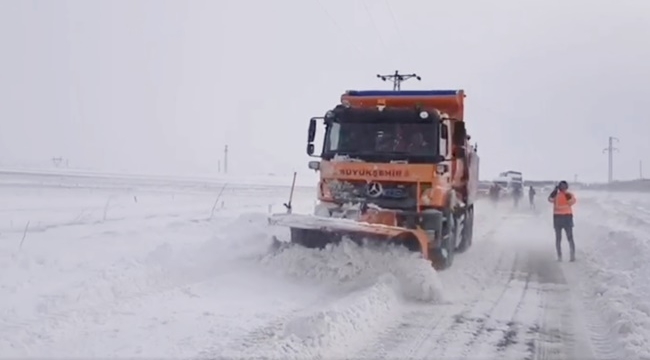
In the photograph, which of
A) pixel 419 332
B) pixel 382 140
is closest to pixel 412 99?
pixel 382 140

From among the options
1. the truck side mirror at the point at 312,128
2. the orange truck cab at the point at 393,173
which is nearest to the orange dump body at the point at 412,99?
the orange truck cab at the point at 393,173

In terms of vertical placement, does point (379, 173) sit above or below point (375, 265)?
above

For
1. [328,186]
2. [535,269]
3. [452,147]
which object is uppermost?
[452,147]

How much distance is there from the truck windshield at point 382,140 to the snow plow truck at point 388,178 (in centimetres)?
1

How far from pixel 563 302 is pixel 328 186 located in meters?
3.95

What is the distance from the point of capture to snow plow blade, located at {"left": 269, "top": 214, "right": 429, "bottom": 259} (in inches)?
318

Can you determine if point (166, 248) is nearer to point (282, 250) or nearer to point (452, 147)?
point (282, 250)

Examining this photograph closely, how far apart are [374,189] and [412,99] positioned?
2.60 m

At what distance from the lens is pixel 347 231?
819 cm

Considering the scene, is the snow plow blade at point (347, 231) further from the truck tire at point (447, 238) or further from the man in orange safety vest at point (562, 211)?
the man in orange safety vest at point (562, 211)

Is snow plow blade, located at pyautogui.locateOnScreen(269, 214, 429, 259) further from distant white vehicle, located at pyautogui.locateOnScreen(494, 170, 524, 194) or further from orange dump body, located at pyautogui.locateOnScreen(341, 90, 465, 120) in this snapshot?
distant white vehicle, located at pyautogui.locateOnScreen(494, 170, 524, 194)

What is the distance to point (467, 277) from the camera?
375 inches

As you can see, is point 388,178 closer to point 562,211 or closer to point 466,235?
point 466,235

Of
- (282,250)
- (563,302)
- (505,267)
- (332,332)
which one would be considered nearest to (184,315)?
(332,332)
